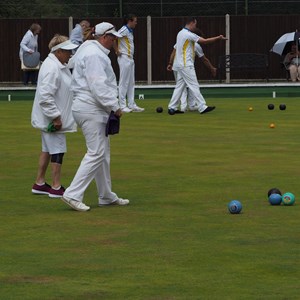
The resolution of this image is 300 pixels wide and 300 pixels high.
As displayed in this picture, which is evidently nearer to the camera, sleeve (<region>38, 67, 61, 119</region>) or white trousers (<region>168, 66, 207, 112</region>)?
sleeve (<region>38, 67, 61, 119</region>)

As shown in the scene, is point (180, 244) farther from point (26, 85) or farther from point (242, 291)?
point (26, 85)

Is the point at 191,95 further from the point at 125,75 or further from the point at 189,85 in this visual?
the point at 125,75

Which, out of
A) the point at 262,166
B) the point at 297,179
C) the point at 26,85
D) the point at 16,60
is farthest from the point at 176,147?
the point at 16,60

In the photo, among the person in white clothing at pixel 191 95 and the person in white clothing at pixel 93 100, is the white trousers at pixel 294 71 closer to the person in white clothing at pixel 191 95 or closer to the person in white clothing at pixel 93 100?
the person in white clothing at pixel 191 95

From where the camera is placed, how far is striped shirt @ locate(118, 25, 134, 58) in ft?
77.7

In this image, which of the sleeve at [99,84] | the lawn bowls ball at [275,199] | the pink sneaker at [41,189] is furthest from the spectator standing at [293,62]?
the sleeve at [99,84]

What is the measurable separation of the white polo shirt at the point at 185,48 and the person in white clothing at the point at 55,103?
10.8 metres

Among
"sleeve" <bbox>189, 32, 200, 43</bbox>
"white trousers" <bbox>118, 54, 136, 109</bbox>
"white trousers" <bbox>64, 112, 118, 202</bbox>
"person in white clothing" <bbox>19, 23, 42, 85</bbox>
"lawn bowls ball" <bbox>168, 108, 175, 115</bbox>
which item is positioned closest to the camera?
"white trousers" <bbox>64, 112, 118, 202</bbox>

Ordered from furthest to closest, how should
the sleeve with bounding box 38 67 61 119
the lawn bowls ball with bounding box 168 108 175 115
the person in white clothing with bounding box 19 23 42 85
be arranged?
the person in white clothing with bounding box 19 23 42 85 < the lawn bowls ball with bounding box 168 108 175 115 < the sleeve with bounding box 38 67 61 119

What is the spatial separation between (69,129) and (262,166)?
3.39 metres

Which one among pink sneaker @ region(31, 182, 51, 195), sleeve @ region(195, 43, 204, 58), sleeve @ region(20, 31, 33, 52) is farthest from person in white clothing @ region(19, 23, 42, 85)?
pink sneaker @ region(31, 182, 51, 195)

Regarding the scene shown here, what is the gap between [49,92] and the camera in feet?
39.1

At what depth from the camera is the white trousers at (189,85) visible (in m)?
23.1

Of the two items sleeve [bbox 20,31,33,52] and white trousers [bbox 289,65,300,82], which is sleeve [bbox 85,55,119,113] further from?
white trousers [bbox 289,65,300,82]
